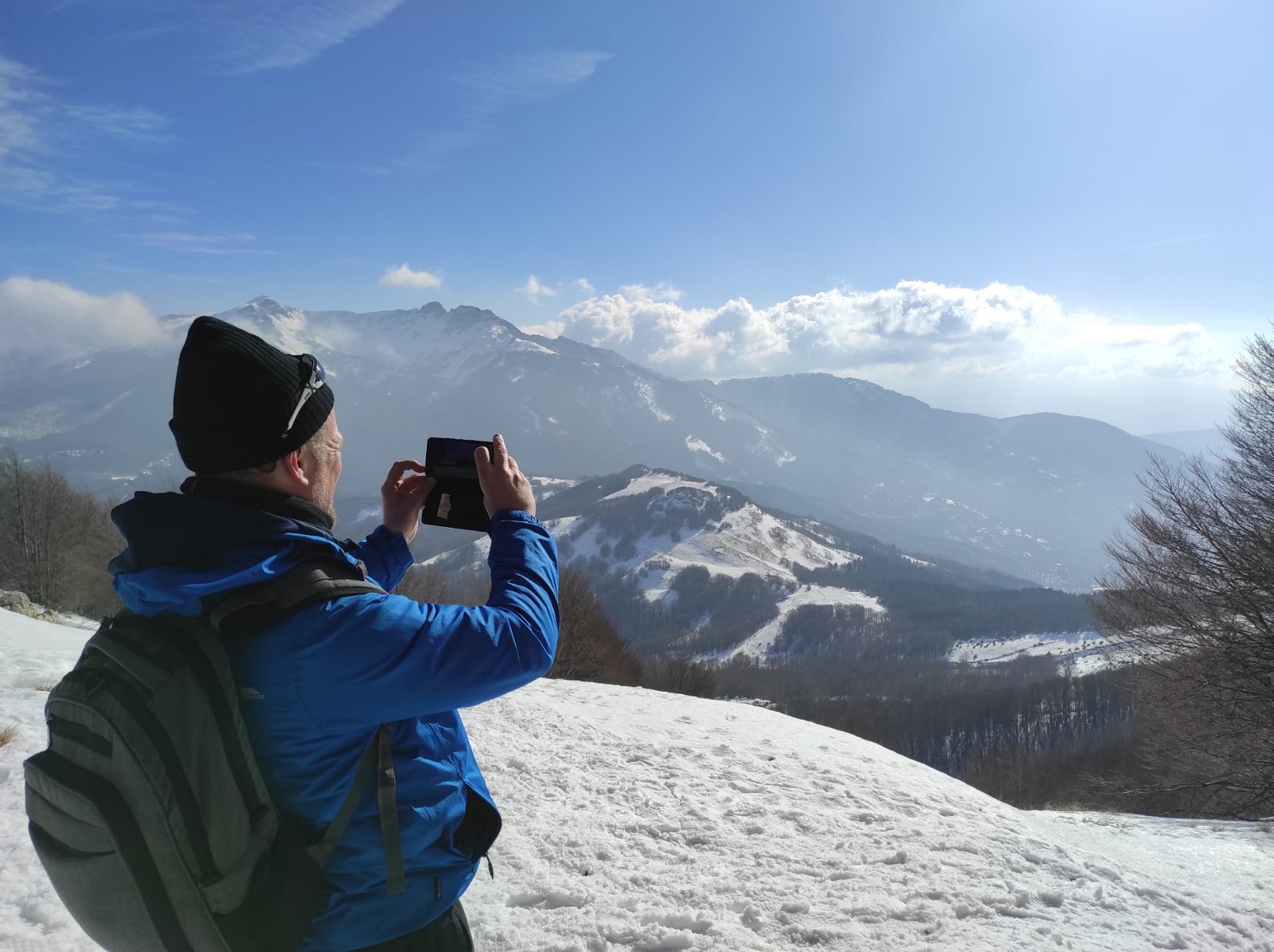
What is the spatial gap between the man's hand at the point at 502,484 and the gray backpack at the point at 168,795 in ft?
1.95

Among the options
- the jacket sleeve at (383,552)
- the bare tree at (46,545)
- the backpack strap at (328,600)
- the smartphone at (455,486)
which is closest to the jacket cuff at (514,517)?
the smartphone at (455,486)

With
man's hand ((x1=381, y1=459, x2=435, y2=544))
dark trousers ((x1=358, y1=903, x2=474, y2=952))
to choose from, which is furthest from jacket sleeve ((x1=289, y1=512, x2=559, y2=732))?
man's hand ((x1=381, y1=459, x2=435, y2=544))

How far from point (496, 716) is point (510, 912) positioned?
199 inches

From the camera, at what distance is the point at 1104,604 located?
60.3ft

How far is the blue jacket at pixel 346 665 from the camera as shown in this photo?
1.64m

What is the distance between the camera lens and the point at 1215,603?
14766 millimetres

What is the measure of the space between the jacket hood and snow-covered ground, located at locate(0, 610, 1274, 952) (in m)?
3.98

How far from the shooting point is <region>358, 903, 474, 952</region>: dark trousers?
205 cm

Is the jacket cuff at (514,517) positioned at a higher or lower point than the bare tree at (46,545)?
higher

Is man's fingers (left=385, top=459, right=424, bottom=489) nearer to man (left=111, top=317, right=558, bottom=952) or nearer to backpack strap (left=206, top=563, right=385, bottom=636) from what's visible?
man (left=111, top=317, right=558, bottom=952)

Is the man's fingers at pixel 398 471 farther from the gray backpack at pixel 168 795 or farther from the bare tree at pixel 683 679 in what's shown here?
the bare tree at pixel 683 679

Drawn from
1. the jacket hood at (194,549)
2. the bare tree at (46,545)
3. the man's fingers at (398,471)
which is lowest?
the bare tree at (46,545)

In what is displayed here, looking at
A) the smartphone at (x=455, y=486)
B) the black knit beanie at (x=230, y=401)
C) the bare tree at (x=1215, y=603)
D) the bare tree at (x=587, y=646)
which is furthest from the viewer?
the bare tree at (x=587, y=646)

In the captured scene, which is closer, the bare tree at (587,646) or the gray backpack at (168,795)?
the gray backpack at (168,795)
